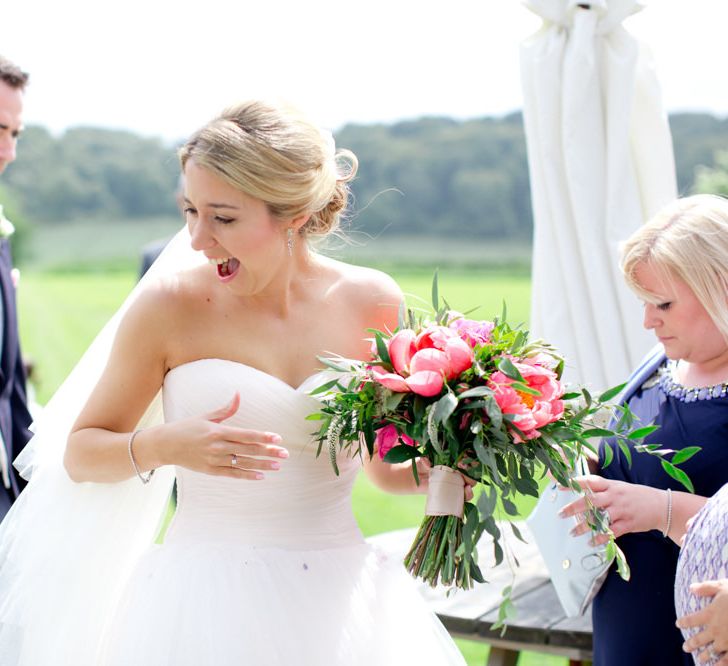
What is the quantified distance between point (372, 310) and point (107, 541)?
3.21 feet

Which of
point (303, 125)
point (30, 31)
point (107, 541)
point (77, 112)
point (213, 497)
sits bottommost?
point (77, 112)

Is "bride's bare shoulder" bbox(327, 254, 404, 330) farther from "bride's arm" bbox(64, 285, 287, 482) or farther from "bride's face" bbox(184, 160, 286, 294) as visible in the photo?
"bride's arm" bbox(64, 285, 287, 482)

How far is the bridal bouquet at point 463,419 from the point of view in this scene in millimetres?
2086

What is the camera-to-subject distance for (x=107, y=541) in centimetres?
264

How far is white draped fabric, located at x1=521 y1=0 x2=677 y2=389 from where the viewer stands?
3.79m

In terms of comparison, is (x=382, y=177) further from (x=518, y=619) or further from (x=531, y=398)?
(x=531, y=398)

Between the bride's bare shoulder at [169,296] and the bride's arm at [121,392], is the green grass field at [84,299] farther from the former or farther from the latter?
the bride's arm at [121,392]

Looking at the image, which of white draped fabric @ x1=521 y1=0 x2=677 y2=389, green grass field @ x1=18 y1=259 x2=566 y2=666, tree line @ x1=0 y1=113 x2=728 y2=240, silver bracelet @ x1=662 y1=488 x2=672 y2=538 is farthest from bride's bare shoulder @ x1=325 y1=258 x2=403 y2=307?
tree line @ x1=0 y1=113 x2=728 y2=240

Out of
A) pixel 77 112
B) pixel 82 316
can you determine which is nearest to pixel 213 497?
pixel 82 316

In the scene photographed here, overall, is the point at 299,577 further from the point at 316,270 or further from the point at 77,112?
the point at 77,112

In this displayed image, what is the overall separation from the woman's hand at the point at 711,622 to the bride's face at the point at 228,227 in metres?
1.30

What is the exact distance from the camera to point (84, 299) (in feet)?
128

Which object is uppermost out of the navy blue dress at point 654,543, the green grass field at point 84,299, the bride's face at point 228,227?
the bride's face at point 228,227

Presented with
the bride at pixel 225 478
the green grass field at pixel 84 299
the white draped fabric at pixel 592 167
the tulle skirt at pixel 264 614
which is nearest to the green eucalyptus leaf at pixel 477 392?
the bride at pixel 225 478
